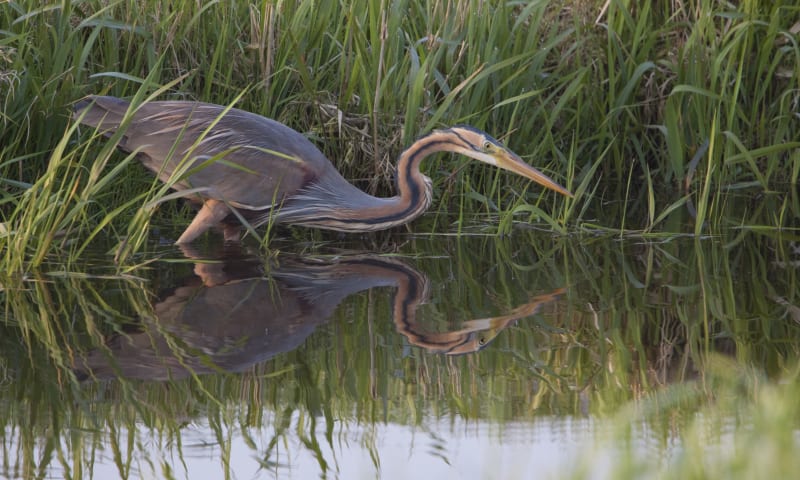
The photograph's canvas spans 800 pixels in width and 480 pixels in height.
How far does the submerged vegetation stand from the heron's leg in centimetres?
24

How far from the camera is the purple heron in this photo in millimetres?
5684

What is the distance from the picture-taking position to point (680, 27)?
22.8 ft

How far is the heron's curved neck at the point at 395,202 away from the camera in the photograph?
5852mm

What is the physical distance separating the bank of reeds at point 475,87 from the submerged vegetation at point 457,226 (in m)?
0.02

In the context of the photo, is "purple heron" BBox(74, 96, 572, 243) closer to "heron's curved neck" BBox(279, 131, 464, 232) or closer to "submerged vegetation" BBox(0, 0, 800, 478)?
"heron's curved neck" BBox(279, 131, 464, 232)

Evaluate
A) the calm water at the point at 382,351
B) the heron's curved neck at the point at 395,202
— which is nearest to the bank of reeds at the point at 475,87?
the heron's curved neck at the point at 395,202

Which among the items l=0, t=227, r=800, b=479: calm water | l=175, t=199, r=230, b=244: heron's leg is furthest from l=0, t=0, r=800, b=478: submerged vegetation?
l=175, t=199, r=230, b=244: heron's leg

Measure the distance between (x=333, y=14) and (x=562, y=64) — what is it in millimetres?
1357

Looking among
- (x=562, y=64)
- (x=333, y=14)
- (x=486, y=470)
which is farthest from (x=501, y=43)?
(x=486, y=470)

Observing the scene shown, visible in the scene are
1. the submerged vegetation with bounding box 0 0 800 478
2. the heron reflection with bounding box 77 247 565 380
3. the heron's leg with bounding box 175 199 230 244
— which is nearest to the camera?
the submerged vegetation with bounding box 0 0 800 478

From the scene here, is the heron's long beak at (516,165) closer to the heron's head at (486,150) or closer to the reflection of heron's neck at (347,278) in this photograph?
the heron's head at (486,150)

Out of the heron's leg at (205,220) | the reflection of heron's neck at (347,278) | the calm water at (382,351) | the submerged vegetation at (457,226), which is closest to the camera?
the calm water at (382,351)

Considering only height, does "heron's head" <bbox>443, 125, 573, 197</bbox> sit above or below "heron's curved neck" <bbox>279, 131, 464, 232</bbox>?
above

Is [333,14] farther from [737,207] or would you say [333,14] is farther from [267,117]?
[737,207]
